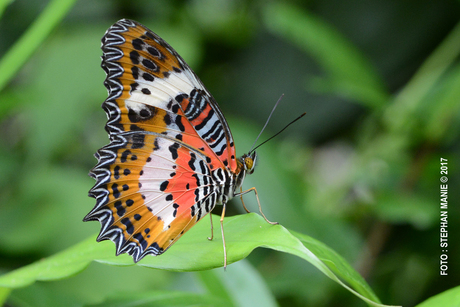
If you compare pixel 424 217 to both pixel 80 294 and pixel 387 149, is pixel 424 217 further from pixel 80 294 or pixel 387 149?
pixel 80 294

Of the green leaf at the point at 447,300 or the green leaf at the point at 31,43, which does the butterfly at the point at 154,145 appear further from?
the green leaf at the point at 447,300

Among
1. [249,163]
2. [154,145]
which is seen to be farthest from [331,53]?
[154,145]

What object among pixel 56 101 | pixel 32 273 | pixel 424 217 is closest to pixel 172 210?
pixel 32 273

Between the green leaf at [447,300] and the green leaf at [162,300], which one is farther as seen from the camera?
the green leaf at [162,300]

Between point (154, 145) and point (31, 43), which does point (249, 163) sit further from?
point (31, 43)

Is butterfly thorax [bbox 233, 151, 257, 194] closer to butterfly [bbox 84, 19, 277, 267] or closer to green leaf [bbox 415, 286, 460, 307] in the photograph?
butterfly [bbox 84, 19, 277, 267]

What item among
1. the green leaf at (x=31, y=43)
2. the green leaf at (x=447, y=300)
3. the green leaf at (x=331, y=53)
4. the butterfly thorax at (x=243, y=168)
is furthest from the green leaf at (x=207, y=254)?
the green leaf at (x=331, y=53)
